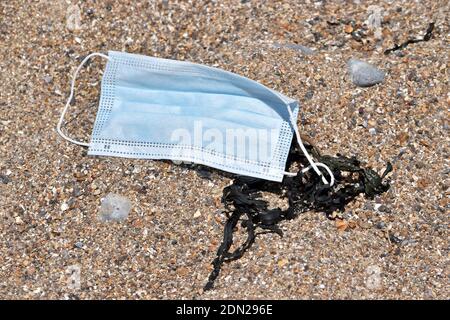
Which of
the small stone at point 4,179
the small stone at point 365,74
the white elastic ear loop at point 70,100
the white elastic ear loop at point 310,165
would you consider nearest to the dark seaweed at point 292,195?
the white elastic ear loop at point 310,165

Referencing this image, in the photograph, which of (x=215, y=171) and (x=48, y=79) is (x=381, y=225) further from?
(x=48, y=79)

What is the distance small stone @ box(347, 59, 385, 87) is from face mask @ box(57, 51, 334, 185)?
283 millimetres

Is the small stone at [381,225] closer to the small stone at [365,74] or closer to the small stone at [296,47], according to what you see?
the small stone at [365,74]

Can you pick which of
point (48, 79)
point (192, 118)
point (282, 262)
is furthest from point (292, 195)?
point (48, 79)

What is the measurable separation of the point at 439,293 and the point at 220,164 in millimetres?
785

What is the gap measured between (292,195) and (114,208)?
1.86ft

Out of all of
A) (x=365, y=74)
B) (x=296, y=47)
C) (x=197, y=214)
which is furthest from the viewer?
(x=296, y=47)

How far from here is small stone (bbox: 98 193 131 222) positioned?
223 centimetres

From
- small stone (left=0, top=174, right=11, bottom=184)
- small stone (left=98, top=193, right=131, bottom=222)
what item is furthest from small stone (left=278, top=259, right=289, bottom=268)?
small stone (left=0, top=174, right=11, bottom=184)

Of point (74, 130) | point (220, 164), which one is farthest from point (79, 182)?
point (220, 164)

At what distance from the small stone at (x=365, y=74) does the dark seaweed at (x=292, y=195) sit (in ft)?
1.02

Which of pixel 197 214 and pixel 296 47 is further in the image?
pixel 296 47

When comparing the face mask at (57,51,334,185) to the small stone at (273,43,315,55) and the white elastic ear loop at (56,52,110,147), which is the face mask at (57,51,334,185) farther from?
the small stone at (273,43,315,55)

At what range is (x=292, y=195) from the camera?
2.25 meters
